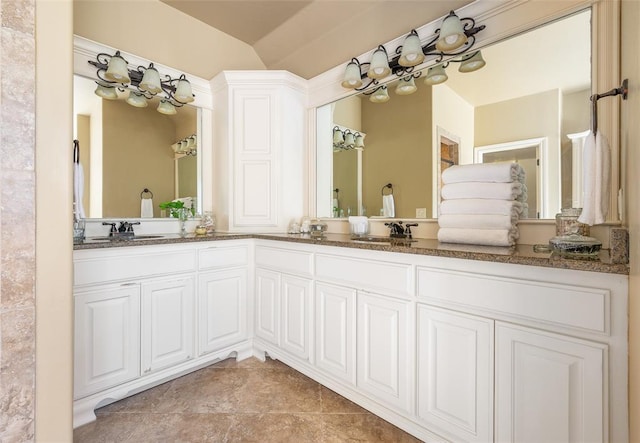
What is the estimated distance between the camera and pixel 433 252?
1318 millimetres

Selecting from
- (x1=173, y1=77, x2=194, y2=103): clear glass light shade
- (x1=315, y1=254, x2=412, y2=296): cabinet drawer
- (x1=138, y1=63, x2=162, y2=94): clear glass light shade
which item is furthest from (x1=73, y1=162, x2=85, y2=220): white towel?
A: (x1=315, y1=254, x2=412, y2=296): cabinet drawer

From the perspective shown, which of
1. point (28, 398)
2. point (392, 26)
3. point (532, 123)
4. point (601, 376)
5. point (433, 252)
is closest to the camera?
point (28, 398)

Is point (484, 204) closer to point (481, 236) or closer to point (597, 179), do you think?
point (481, 236)

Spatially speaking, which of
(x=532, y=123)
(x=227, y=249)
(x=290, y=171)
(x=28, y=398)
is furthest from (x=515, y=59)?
(x=28, y=398)

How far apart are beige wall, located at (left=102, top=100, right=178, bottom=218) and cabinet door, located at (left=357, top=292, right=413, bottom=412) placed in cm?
195

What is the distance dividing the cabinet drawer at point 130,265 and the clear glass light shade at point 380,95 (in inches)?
69.8

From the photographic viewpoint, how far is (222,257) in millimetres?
2205

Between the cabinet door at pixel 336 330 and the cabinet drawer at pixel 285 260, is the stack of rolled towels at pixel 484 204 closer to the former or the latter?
the cabinet door at pixel 336 330

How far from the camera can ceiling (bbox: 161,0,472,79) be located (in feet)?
6.97

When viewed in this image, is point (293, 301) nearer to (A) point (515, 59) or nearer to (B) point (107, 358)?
(B) point (107, 358)

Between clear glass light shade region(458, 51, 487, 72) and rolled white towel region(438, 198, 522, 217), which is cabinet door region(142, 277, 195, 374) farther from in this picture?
clear glass light shade region(458, 51, 487, 72)

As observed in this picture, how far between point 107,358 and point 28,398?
3.71 feet

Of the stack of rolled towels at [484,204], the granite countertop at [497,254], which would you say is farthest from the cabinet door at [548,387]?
the stack of rolled towels at [484,204]

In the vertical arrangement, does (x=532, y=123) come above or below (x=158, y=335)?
above
